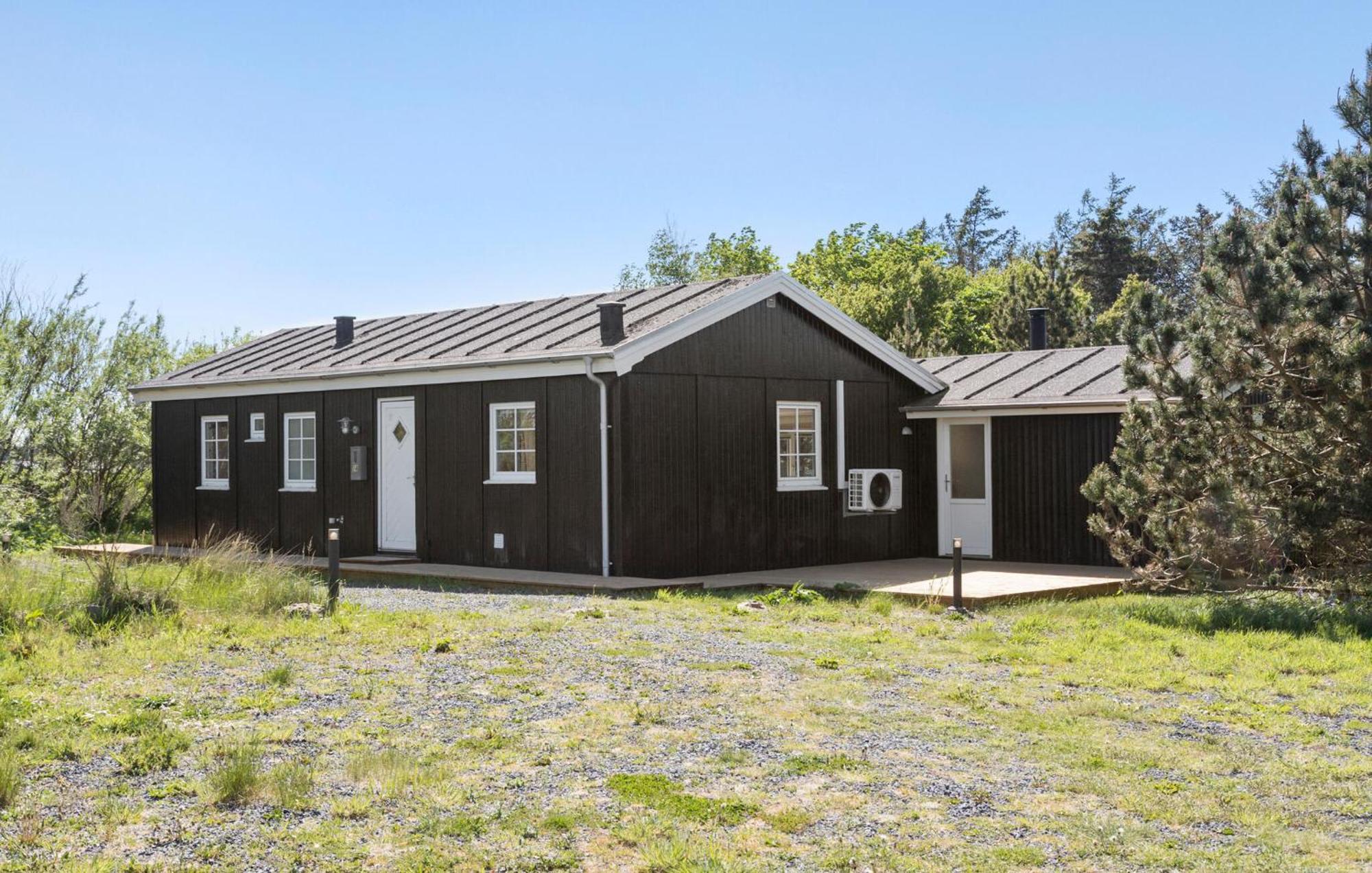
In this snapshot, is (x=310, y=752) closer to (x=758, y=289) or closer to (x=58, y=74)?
(x=758, y=289)

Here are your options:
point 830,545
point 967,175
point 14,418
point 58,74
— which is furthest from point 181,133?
point 967,175

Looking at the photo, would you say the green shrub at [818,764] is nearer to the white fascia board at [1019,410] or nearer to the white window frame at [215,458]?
the white fascia board at [1019,410]

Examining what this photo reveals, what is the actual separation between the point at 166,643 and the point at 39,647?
86 cm

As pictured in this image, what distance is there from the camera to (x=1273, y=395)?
12.5 m

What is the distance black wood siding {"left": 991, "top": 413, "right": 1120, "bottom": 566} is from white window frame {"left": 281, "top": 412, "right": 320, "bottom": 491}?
9584 millimetres

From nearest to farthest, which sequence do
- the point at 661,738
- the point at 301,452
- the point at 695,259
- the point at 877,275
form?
the point at 661,738
the point at 301,452
the point at 877,275
the point at 695,259

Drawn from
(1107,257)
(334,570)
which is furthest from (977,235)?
(334,570)

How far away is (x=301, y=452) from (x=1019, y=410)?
10292mm

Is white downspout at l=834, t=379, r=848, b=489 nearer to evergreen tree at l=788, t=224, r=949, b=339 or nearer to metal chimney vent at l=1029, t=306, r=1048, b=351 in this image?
metal chimney vent at l=1029, t=306, r=1048, b=351

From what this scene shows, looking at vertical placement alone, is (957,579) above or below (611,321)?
below

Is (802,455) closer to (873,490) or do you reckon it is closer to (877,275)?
(873,490)

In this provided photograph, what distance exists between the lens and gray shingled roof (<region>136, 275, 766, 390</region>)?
1628cm

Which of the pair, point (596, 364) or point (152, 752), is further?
point (596, 364)

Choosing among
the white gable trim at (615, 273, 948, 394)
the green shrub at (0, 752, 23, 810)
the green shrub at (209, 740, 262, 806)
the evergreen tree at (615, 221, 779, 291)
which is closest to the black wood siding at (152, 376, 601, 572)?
the white gable trim at (615, 273, 948, 394)
